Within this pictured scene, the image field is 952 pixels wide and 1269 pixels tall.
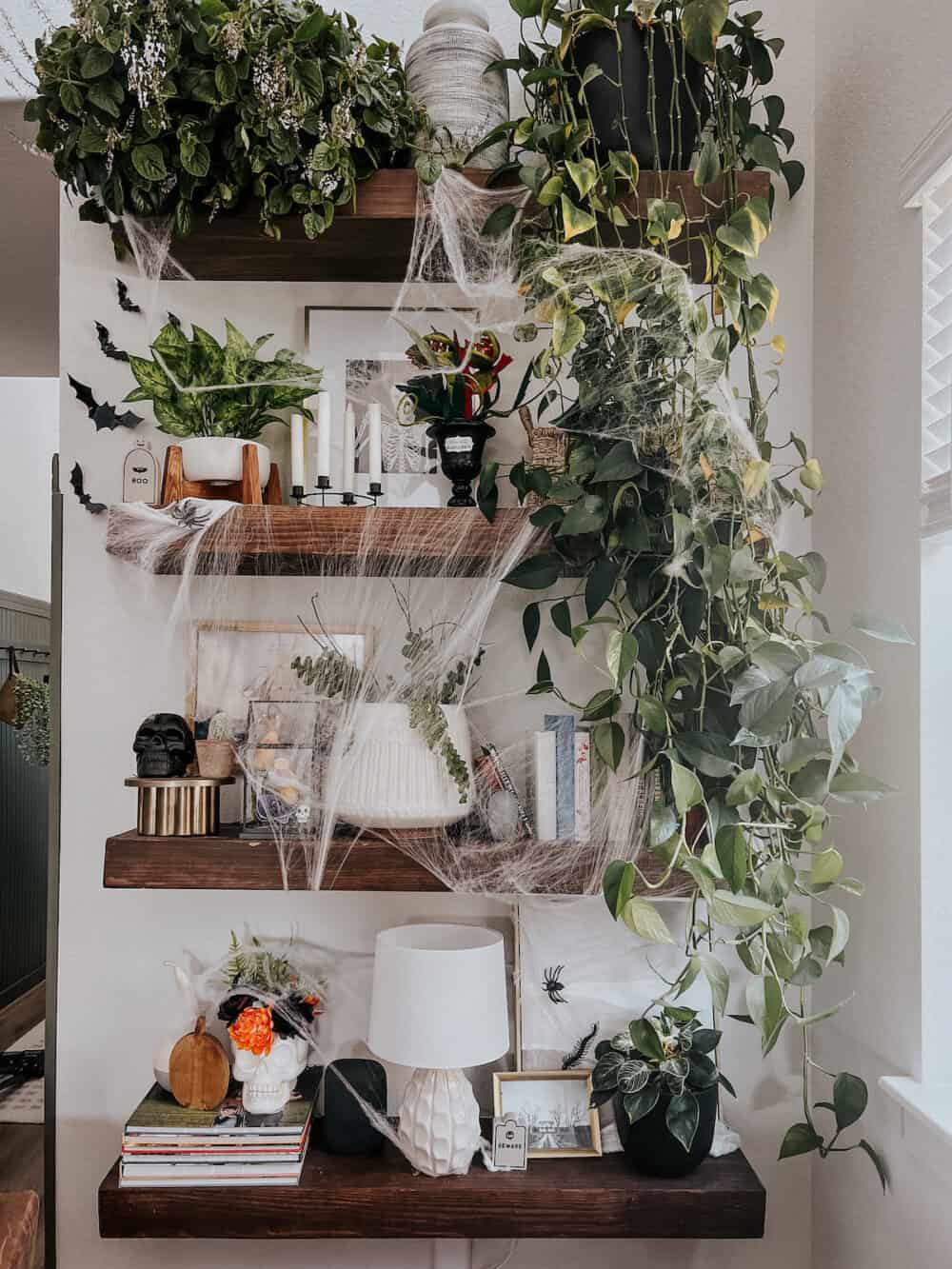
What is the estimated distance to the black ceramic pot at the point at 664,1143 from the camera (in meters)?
1.51

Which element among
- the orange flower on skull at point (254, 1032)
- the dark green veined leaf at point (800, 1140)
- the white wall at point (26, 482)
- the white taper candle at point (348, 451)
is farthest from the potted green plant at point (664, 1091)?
the white wall at point (26, 482)

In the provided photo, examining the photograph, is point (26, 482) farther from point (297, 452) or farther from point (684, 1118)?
point (684, 1118)

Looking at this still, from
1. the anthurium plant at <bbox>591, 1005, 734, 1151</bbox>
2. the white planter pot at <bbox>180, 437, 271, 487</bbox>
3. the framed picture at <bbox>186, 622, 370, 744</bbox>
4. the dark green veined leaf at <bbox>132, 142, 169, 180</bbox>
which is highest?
the dark green veined leaf at <bbox>132, 142, 169, 180</bbox>

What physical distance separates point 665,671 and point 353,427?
623 mm

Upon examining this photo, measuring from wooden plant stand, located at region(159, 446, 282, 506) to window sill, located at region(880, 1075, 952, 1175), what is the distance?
119cm

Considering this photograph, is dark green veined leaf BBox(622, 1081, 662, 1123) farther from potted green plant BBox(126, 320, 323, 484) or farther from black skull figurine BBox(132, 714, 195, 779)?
potted green plant BBox(126, 320, 323, 484)

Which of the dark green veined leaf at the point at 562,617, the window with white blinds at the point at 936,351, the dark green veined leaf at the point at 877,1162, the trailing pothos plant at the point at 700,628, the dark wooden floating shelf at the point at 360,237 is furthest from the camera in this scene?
the dark green veined leaf at the point at 562,617

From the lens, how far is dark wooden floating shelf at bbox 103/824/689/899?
4.94 feet

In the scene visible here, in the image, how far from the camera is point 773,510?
1.42m

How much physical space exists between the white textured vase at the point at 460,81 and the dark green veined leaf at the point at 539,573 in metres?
0.60

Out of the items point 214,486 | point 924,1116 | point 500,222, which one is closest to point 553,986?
point 924,1116

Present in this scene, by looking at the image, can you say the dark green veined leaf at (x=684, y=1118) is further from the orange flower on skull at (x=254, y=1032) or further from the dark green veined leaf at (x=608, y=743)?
the orange flower on skull at (x=254, y=1032)

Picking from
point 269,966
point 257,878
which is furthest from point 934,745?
point 269,966

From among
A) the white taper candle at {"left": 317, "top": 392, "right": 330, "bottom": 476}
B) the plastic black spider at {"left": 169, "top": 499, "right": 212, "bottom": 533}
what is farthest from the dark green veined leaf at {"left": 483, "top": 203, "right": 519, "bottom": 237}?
the plastic black spider at {"left": 169, "top": 499, "right": 212, "bottom": 533}
